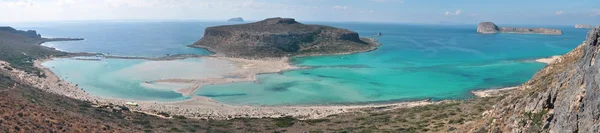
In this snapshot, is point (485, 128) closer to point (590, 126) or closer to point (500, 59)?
point (590, 126)

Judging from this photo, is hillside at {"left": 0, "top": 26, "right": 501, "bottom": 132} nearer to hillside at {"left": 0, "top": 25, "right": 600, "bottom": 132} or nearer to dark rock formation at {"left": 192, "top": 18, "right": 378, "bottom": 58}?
hillside at {"left": 0, "top": 25, "right": 600, "bottom": 132}

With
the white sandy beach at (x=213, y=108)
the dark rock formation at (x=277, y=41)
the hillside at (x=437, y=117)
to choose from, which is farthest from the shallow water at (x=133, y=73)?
the dark rock formation at (x=277, y=41)

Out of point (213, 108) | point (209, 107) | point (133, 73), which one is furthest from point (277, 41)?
point (213, 108)

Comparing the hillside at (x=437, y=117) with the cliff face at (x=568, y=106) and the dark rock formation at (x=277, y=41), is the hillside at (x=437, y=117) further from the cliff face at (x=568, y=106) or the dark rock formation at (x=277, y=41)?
the dark rock formation at (x=277, y=41)

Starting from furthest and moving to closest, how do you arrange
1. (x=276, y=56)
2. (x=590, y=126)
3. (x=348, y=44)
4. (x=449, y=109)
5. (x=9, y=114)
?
(x=348, y=44) < (x=276, y=56) < (x=449, y=109) < (x=9, y=114) < (x=590, y=126)

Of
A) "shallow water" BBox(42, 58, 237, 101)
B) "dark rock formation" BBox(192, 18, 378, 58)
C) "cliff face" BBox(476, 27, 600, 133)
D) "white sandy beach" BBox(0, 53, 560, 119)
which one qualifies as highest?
"cliff face" BBox(476, 27, 600, 133)

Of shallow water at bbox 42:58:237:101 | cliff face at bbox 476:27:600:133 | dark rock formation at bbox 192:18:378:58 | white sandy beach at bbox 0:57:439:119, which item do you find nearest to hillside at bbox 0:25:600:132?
cliff face at bbox 476:27:600:133

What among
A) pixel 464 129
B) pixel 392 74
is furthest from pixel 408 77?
pixel 464 129

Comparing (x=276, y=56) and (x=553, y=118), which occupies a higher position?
(x=553, y=118)
